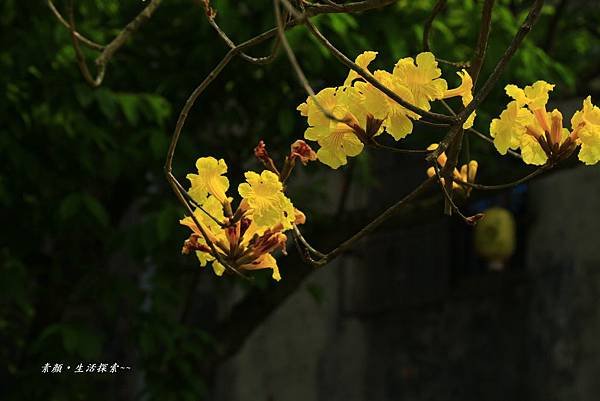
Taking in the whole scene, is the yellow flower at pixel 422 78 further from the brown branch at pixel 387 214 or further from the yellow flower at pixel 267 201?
the yellow flower at pixel 267 201

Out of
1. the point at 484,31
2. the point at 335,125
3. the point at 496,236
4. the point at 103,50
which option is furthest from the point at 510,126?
the point at 496,236

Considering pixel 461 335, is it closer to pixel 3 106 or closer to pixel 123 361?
pixel 123 361

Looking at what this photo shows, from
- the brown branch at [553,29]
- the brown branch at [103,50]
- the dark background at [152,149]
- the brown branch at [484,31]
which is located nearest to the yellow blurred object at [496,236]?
the dark background at [152,149]

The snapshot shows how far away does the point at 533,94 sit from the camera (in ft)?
7.04

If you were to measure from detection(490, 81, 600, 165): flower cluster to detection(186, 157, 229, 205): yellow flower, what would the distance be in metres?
0.43

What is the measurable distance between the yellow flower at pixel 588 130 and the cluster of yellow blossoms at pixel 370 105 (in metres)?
0.19

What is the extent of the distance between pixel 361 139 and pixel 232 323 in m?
5.25

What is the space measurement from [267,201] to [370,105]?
0.70 feet

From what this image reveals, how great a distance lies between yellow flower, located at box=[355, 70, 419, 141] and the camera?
2068mm

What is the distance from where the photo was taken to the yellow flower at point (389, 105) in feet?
6.79

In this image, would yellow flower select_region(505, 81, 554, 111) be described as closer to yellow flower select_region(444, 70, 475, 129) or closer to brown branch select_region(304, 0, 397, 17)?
yellow flower select_region(444, 70, 475, 129)

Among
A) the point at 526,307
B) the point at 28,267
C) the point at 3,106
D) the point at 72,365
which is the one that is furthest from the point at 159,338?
the point at 526,307

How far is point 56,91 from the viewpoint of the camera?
5.91 meters

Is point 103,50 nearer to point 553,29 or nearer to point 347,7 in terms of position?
point 347,7
